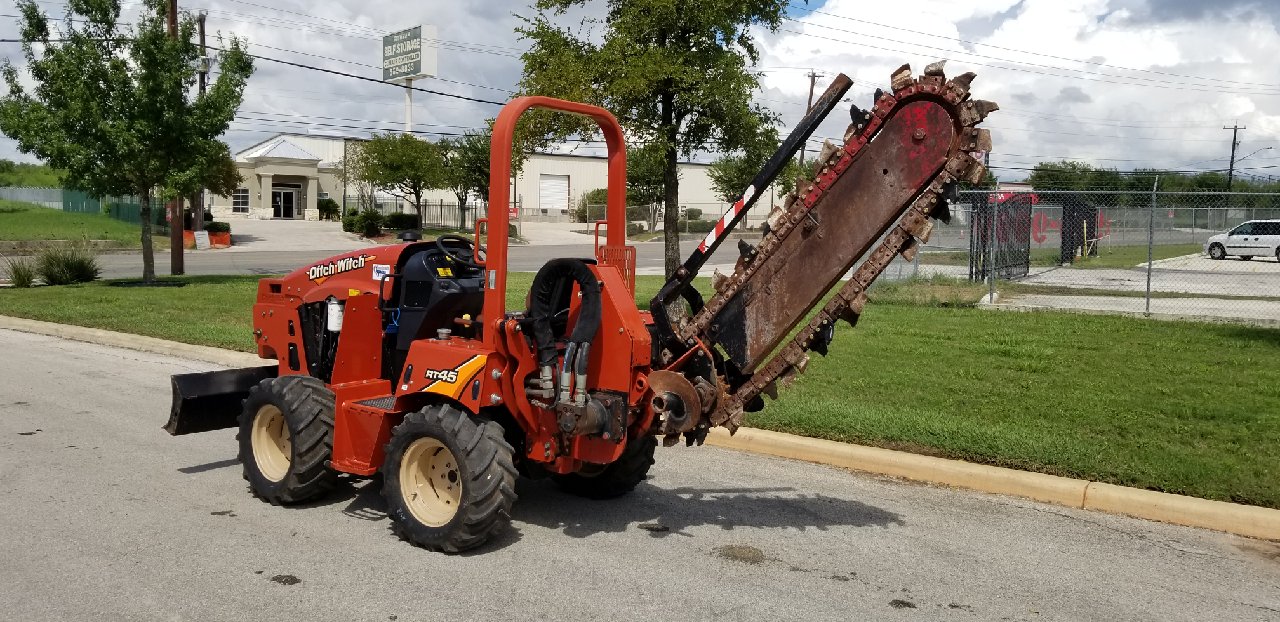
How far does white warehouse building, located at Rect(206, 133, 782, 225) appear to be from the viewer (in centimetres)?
6419

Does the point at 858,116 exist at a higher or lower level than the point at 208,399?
higher

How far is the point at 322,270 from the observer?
6824 mm

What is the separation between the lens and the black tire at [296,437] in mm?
6125

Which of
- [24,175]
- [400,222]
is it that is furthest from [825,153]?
[24,175]

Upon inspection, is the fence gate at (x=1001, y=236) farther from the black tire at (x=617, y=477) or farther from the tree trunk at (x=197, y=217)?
→ the tree trunk at (x=197, y=217)

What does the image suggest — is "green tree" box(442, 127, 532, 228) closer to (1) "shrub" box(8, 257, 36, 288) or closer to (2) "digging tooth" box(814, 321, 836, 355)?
(1) "shrub" box(8, 257, 36, 288)

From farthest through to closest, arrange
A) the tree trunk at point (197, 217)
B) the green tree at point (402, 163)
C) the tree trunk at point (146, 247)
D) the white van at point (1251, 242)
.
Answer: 1. the green tree at point (402, 163)
2. the tree trunk at point (197, 217)
3. the white van at point (1251, 242)
4. the tree trunk at point (146, 247)

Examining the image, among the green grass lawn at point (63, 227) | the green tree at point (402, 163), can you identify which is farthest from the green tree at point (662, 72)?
the green tree at point (402, 163)

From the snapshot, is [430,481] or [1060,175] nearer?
[430,481]

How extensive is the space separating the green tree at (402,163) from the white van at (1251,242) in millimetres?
35012

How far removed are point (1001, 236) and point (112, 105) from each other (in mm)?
19985

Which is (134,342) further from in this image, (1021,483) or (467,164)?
(467,164)

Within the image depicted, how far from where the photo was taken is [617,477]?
21.3ft

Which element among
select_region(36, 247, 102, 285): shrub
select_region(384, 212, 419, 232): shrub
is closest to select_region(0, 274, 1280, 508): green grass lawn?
select_region(36, 247, 102, 285): shrub
